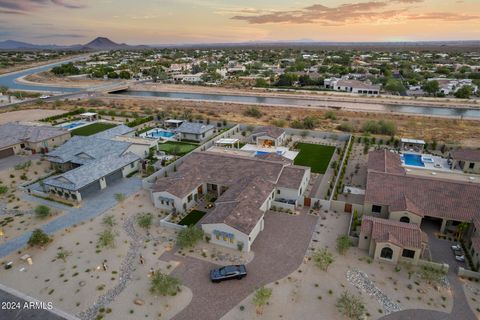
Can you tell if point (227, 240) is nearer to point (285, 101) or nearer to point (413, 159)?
point (413, 159)

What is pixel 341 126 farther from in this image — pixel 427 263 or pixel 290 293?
pixel 290 293

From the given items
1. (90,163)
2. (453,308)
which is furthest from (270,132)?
(453,308)

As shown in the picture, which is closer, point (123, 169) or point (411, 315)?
point (411, 315)

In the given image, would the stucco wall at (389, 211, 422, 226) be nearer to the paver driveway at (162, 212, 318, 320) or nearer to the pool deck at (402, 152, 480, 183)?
the paver driveway at (162, 212, 318, 320)

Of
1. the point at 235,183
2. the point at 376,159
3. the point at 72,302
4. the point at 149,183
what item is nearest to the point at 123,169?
the point at 149,183

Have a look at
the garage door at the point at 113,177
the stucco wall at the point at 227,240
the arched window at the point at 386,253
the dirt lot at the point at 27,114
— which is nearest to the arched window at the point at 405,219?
the arched window at the point at 386,253

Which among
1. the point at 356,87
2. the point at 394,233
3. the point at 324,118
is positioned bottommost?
the point at 324,118

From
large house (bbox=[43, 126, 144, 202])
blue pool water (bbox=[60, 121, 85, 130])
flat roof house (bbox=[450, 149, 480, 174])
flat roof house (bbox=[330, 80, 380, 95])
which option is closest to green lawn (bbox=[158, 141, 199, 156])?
large house (bbox=[43, 126, 144, 202])
